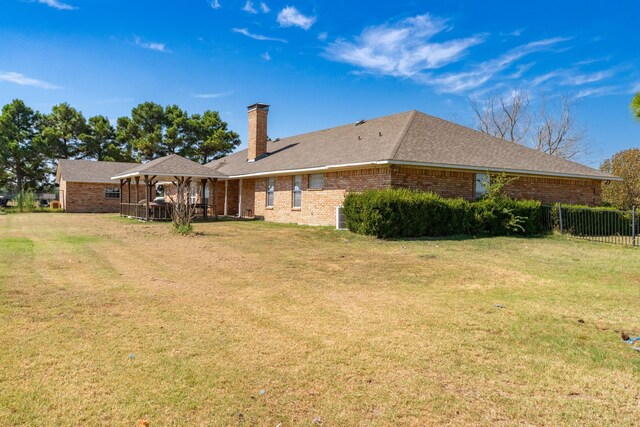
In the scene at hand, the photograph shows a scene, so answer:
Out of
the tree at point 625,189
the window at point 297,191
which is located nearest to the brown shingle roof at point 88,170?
the window at point 297,191

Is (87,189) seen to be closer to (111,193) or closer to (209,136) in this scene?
(111,193)

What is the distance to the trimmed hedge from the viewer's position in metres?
14.0

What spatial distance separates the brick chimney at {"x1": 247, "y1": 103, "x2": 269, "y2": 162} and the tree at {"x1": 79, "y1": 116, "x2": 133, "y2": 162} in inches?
1115

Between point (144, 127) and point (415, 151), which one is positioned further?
point (144, 127)

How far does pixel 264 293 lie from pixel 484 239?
10.2m

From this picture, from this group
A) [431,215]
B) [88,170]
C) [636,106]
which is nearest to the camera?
[431,215]

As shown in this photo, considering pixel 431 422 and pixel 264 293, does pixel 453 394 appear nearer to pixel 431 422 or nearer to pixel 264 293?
pixel 431 422

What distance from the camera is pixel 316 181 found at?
20.2m

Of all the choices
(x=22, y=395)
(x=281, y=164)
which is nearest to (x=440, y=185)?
(x=281, y=164)

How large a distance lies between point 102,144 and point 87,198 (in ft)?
54.6

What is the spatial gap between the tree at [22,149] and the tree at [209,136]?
1591 cm

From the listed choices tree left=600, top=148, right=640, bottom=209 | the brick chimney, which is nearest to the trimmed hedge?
tree left=600, top=148, right=640, bottom=209

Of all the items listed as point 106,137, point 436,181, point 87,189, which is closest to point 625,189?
point 436,181

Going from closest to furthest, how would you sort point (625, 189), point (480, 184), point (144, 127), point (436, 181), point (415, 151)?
point (415, 151) → point (436, 181) → point (480, 184) → point (625, 189) → point (144, 127)
